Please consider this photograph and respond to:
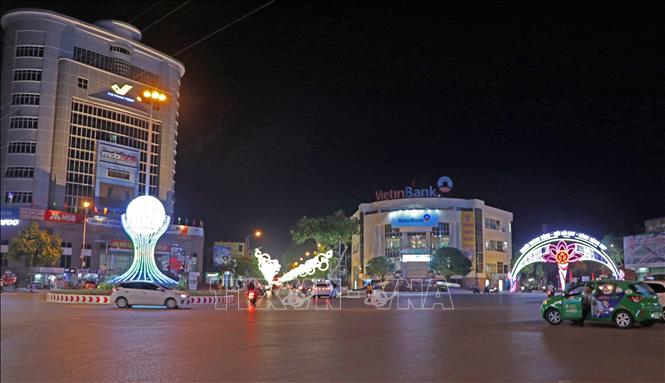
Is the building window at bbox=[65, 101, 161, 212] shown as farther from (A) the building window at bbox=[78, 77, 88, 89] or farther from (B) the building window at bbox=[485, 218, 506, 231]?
(B) the building window at bbox=[485, 218, 506, 231]

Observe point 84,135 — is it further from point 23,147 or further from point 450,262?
point 450,262

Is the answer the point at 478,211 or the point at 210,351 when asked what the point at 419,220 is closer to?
the point at 478,211

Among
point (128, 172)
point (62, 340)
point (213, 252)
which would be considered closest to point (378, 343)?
point (62, 340)

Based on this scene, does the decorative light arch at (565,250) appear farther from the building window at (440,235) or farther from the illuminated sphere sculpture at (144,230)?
the illuminated sphere sculpture at (144,230)

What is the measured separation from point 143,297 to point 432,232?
255 ft

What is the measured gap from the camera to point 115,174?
89438 mm

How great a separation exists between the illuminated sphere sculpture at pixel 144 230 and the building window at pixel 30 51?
57.1 m

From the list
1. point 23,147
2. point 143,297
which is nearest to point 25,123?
point 23,147

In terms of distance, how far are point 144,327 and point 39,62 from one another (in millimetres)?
76976

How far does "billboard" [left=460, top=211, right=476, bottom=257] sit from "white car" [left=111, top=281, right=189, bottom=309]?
76453 mm

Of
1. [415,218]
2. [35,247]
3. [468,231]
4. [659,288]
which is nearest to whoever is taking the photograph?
[659,288]

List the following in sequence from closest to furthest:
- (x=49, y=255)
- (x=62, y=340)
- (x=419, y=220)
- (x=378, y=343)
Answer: (x=62, y=340), (x=378, y=343), (x=49, y=255), (x=419, y=220)

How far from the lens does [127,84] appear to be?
90125 mm

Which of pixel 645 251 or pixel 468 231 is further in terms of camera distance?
pixel 468 231
